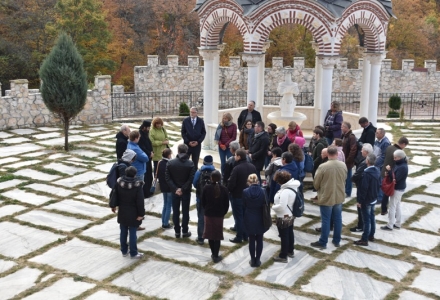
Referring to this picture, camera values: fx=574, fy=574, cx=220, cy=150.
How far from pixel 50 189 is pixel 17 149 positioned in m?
3.96

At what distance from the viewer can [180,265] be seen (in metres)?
7.99

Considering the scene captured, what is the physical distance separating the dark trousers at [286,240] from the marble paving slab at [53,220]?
3460mm

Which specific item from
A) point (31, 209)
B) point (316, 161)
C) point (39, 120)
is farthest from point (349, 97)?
point (31, 209)

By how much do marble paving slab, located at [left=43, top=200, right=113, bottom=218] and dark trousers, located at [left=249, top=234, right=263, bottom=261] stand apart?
3.25 meters

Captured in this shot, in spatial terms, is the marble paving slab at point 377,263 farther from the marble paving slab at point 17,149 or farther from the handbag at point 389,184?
the marble paving slab at point 17,149

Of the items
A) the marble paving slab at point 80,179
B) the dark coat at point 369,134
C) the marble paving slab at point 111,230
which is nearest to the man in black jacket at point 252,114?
the dark coat at point 369,134

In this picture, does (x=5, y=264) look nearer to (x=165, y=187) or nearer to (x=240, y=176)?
(x=165, y=187)

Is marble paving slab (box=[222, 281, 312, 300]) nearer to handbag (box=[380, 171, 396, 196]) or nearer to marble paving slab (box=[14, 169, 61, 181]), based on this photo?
handbag (box=[380, 171, 396, 196])

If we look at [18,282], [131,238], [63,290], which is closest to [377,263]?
[131,238]

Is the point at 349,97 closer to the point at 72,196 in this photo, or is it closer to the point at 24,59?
the point at 24,59

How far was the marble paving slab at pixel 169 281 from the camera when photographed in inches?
283

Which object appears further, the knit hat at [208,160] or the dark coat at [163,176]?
the dark coat at [163,176]

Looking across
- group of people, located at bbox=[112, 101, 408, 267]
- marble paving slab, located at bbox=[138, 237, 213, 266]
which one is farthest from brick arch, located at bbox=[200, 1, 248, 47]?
marble paving slab, located at bbox=[138, 237, 213, 266]

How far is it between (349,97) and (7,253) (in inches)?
818
